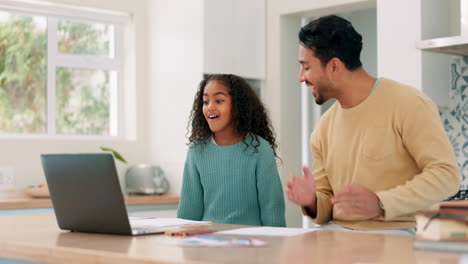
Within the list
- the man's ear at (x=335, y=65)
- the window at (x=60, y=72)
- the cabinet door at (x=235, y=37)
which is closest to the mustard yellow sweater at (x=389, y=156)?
the man's ear at (x=335, y=65)

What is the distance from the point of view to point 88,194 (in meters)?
1.99

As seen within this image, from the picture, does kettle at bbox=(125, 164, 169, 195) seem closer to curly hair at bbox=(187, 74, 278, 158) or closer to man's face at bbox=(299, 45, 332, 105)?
curly hair at bbox=(187, 74, 278, 158)

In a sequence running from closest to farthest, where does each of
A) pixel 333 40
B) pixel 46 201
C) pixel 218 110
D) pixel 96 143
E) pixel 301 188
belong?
pixel 301 188 < pixel 333 40 < pixel 218 110 < pixel 46 201 < pixel 96 143

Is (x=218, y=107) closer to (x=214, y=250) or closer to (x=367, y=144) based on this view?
(x=367, y=144)

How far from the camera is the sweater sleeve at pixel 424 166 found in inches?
83.3

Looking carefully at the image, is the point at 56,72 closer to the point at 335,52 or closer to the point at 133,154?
the point at 133,154

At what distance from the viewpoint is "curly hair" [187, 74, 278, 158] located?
9.66 feet

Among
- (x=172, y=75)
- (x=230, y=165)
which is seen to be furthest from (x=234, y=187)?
(x=172, y=75)

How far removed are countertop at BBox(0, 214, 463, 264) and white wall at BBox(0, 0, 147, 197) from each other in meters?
2.38

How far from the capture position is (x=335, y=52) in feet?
8.14

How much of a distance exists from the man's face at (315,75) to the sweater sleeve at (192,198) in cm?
61

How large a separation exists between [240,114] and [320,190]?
22.4 inches

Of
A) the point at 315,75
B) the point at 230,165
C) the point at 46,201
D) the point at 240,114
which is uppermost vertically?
the point at 315,75

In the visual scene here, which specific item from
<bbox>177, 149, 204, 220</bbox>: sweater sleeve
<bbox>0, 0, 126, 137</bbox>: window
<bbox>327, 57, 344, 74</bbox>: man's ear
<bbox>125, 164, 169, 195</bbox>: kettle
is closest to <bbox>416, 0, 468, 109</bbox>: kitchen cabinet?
<bbox>327, 57, 344, 74</bbox>: man's ear
